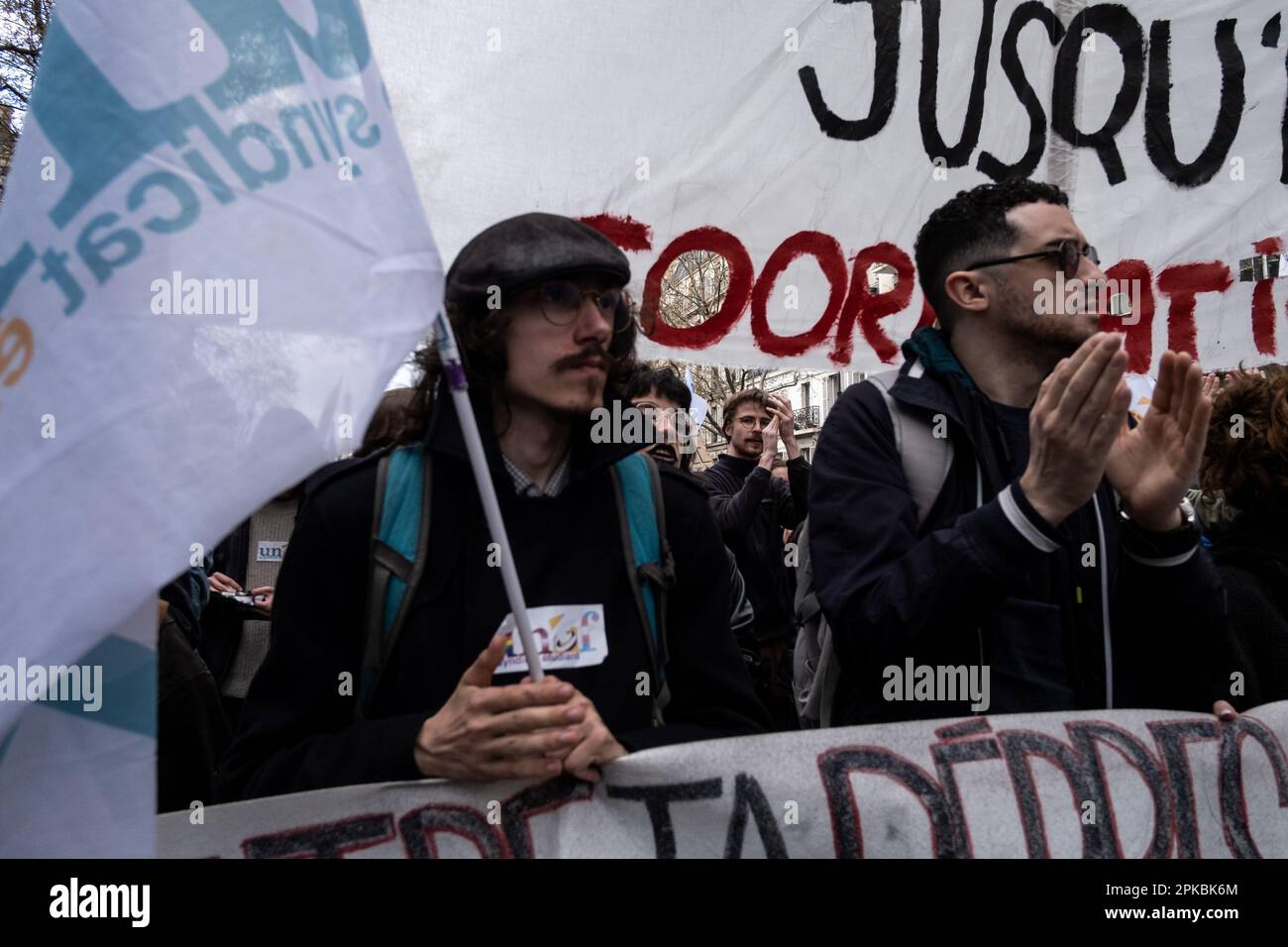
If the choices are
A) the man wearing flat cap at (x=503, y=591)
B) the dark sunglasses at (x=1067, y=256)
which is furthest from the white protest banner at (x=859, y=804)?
the dark sunglasses at (x=1067, y=256)

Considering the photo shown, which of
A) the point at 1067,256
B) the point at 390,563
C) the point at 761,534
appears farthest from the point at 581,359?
the point at 761,534

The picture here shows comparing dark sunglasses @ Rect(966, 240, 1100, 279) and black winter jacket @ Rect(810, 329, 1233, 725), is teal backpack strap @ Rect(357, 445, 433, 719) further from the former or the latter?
dark sunglasses @ Rect(966, 240, 1100, 279)

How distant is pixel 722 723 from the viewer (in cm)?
201

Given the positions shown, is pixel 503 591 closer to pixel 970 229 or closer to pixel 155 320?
pixel 155 320

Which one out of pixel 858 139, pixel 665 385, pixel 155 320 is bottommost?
pixel 155 320

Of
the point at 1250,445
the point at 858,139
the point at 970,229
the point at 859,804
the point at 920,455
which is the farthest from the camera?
the point at 858,139

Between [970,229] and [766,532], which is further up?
[970,229]

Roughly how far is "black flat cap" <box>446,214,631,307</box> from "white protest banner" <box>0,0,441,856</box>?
328 millimetres

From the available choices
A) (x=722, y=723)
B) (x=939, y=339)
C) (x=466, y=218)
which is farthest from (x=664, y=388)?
(x=722, y=723)

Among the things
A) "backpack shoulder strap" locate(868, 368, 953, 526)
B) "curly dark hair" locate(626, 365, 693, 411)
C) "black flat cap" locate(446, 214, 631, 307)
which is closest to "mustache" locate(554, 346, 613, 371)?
"black flat cap" locate(446, 214, 631, 307)

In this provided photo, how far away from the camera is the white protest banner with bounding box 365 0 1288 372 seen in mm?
2809

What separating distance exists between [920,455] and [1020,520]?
0.32 metres

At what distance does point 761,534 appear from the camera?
5.37 meters

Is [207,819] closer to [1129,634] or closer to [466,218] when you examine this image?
[466,218]
